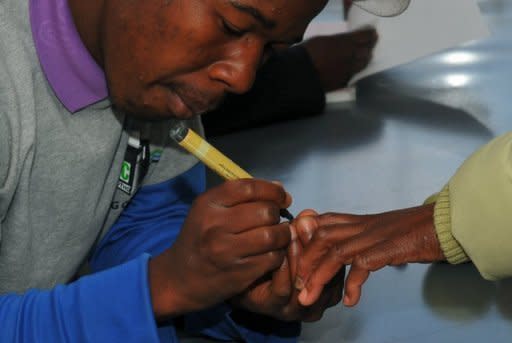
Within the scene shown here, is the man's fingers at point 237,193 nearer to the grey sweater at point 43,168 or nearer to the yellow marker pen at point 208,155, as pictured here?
the yellow marker pen at point 208,155

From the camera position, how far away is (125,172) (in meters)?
0.98

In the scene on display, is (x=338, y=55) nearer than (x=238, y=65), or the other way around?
(x=238, y=65)

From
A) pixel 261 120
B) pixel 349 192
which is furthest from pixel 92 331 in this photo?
pixel 261 120

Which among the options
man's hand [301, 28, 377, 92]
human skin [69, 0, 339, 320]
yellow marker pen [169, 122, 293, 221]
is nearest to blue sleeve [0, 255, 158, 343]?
human skin [69, 0, 339, 320]


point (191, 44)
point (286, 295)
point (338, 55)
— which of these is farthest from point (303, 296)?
point (338, 55)

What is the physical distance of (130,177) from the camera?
980 mm

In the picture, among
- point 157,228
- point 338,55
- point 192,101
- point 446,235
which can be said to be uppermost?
point 192,101

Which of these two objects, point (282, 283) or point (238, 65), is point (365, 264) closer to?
point (282, 283)

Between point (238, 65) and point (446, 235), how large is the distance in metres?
0.25

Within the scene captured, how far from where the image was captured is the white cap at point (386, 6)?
0.93 m

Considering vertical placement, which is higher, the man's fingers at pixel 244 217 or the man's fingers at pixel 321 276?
the man's fingers at pixel 244 217

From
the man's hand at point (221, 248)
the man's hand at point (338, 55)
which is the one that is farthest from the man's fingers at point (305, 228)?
the man's hand at point (338, 55)

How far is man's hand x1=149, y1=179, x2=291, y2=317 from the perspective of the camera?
75 cm

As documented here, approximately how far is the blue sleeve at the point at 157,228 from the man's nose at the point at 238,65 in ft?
0.86
